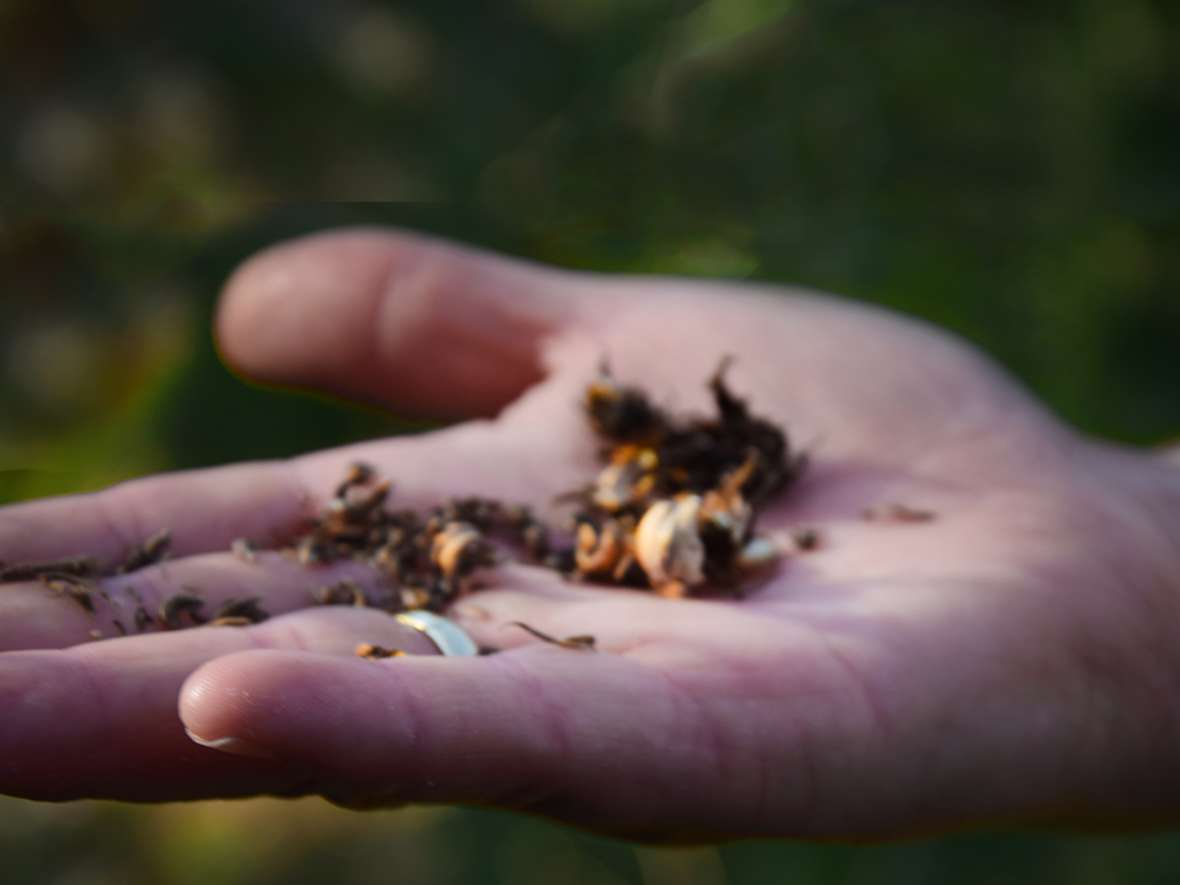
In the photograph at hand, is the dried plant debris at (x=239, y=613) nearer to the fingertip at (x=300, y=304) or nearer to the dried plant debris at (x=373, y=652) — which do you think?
the dried plant debris at (x=373, y=652)

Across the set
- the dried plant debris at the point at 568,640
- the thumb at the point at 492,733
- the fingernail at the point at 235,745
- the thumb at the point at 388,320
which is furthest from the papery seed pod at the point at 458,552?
the thumb at the point at 388,320

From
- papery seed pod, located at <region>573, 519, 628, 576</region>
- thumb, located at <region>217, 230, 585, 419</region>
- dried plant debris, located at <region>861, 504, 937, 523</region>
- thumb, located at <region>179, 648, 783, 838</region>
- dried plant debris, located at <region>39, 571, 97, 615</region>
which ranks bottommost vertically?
thumb, located at <region>179, 648, 783, 838</region>

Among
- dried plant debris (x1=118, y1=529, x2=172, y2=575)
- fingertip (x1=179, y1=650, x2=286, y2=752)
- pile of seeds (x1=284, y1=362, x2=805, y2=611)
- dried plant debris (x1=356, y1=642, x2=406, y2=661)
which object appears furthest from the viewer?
pile of seeds (x1=284, y1=362, x2=805, y2=611)

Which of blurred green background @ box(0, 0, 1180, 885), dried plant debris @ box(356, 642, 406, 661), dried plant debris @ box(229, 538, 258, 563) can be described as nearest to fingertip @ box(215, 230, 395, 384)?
blurred green background @ box(0, 0, 1180, 885)

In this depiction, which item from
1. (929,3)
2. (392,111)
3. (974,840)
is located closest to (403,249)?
(392,111)

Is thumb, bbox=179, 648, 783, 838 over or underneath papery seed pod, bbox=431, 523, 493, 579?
underneath

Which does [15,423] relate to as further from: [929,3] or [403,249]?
[929,3]

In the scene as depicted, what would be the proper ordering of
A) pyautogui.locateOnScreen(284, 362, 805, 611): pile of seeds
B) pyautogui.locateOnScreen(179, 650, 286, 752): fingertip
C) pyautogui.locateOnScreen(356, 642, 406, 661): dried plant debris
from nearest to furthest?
1. pyautogui.locateOnScreen(179, 650, 286, 752): fingertip
2. pyautogui.locateOnScreen(356, 642, 406, 661): dried plant debris
3. pyautogui.locateOnScreen(284, 362, 805, 611): pile of seeds

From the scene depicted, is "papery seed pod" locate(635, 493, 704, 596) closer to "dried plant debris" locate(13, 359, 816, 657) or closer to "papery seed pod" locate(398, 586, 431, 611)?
"dried plant debris" locate(13, 359, 816, 657)
